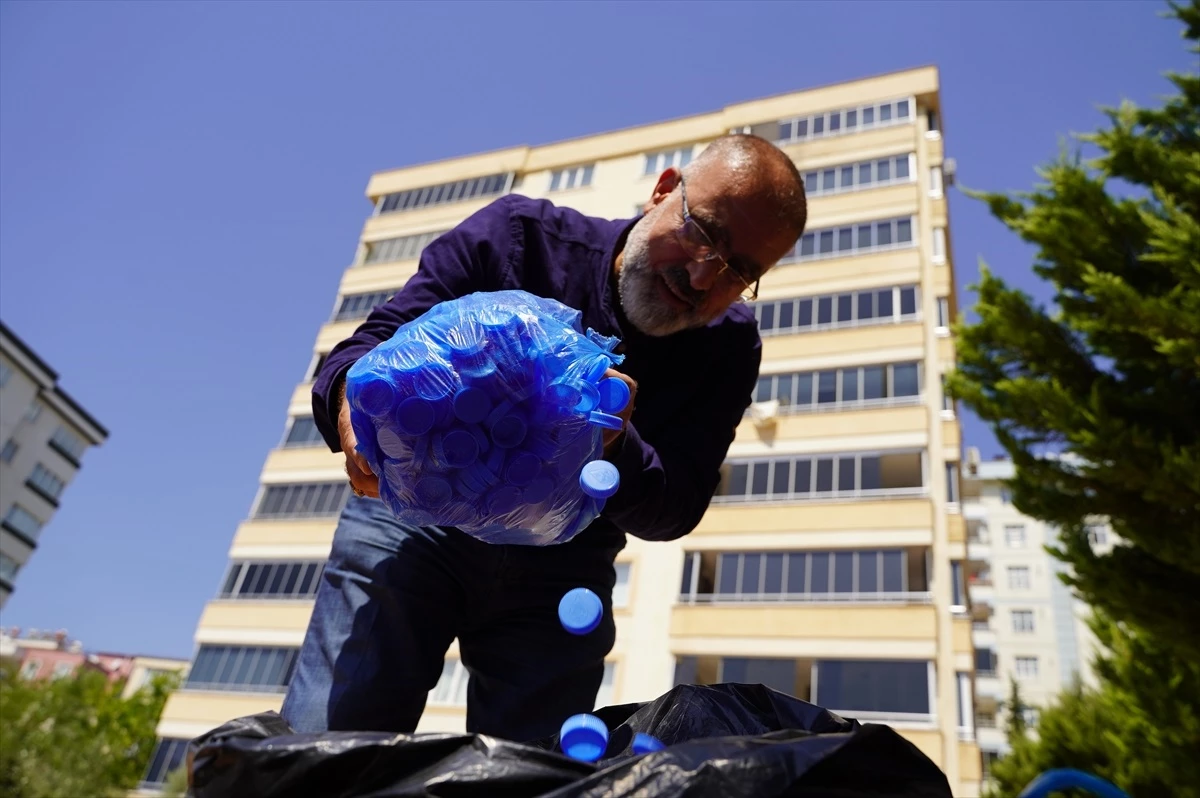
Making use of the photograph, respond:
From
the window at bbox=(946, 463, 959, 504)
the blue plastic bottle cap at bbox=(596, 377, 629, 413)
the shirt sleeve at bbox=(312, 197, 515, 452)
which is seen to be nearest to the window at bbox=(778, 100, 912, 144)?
the window at bbox=(946, 463, 959, 504)

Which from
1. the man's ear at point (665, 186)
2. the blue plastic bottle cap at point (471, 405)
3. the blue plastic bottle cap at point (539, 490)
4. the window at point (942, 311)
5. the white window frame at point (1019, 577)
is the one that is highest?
the white window frame at point (1019, 577)

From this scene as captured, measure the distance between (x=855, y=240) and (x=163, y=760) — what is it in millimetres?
25134

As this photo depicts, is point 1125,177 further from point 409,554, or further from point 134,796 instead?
point 134,796

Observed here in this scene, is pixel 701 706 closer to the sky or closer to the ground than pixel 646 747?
closer to the sky

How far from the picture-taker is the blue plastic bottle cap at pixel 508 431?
1.26 meters

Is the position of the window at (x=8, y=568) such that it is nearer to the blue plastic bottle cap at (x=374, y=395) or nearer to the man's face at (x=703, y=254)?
the man's face at (x=703, y=254)

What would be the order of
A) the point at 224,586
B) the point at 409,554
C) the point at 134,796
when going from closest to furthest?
the point at 409,554
the point at 224,586
the point at 134,796

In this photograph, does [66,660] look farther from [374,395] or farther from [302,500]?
[374,395]

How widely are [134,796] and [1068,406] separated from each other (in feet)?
116

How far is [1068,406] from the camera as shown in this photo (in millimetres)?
5984

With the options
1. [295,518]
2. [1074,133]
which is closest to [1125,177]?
[1074,133]

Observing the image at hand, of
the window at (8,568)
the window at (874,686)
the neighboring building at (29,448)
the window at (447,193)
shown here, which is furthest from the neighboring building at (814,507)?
the window at (8,568)

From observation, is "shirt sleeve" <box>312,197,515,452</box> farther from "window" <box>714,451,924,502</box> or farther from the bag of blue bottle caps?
"window" <box>714,451,924,502</box>

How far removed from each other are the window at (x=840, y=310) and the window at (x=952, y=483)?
13.8 ft
